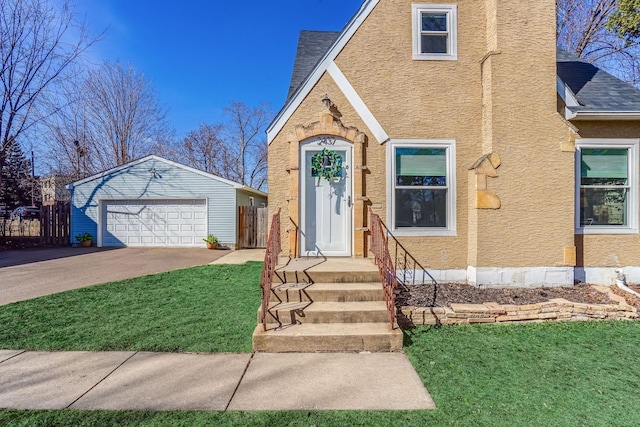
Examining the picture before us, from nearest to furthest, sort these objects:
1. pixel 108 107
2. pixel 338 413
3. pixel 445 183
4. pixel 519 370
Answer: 1. pixel 338 413
2. pixel 519 370
3. pixel 445 183
4. pixel 108 107

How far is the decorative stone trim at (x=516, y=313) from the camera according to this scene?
14.6 feet

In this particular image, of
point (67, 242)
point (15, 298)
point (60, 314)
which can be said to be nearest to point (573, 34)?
point (60, 314)

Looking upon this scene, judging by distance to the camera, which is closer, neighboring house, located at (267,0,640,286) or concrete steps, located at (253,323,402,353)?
concrete steps, located at (253,323,402,353)

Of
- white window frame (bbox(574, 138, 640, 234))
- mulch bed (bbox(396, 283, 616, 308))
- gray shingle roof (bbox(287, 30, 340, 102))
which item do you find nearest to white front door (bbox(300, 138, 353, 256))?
mulch bed (bbox(396, 283, 616, 308))

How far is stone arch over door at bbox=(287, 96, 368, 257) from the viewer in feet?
19.4

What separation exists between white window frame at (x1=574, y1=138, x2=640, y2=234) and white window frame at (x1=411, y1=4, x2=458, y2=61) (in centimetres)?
298

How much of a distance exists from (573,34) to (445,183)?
44.7 ft

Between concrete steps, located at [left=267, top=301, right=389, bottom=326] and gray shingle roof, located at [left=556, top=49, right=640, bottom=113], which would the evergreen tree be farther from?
gray shingle roof, located at [left=556, top=49, right=640, bottom=113]

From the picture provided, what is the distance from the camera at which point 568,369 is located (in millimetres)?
3264

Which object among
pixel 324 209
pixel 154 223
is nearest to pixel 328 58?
pixel 324 209

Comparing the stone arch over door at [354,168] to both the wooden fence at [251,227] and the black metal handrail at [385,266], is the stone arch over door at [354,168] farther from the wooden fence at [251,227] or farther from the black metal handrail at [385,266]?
the wooden fence at [251,227]

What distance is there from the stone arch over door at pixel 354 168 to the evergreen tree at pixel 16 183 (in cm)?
2240

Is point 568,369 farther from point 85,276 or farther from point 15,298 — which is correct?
point 85,276

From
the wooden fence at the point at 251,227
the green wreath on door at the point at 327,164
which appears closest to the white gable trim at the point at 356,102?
the green wreath on door at the point at 327,164
